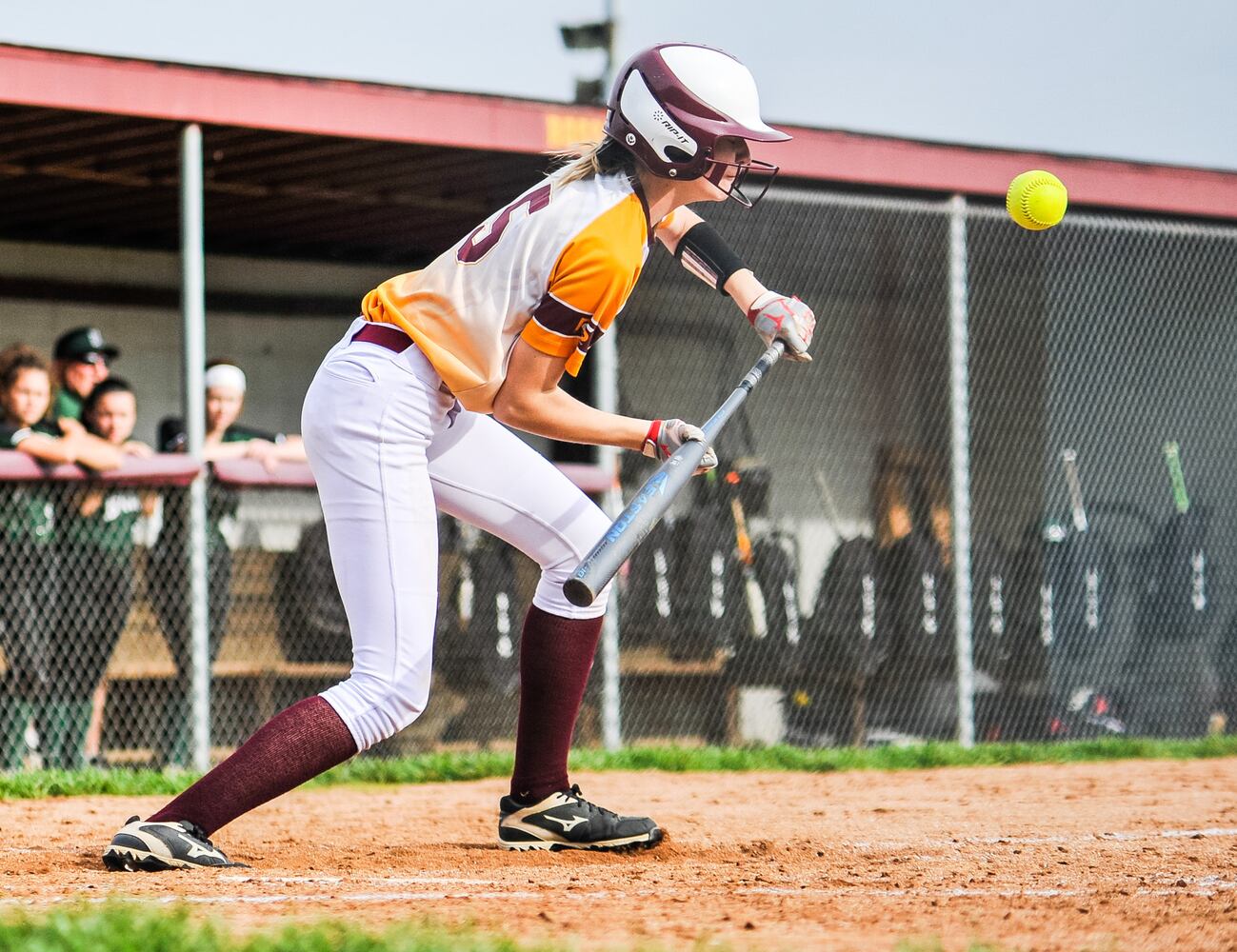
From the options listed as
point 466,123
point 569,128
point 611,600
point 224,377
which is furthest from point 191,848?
point 569,128

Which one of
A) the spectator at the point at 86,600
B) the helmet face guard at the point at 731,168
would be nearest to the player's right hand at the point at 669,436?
the helmet face guard at the point at 731,168

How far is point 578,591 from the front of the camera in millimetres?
3568

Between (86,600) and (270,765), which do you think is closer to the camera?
(270,765)

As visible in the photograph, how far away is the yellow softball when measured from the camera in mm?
5066

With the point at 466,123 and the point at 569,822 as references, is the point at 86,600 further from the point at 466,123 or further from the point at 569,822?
the point at 569,822

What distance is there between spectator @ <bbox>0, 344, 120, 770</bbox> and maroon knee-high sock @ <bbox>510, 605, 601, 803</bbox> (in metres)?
3.08

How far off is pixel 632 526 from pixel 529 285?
0.61 meters

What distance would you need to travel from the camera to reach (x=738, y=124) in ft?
11.9

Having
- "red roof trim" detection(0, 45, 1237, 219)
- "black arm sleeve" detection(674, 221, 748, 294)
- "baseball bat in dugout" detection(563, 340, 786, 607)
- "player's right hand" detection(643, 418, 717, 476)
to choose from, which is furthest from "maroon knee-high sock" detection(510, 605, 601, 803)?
"red roof trim" detection(0, 45, 1237, 219)

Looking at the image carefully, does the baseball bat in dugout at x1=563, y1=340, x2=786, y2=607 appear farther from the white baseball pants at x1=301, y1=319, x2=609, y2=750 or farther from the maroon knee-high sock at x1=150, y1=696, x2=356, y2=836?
the maroon knee-high sock at x1=150, y1=696, x2=356, y2=836

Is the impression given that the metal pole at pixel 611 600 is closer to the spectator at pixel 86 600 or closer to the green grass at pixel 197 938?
the spectator at pixel 86 600

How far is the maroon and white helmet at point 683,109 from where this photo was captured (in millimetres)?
3592

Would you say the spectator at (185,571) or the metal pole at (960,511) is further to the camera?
the metal pole at (960,511)

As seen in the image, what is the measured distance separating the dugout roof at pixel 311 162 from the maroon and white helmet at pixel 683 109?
12.9 ft
